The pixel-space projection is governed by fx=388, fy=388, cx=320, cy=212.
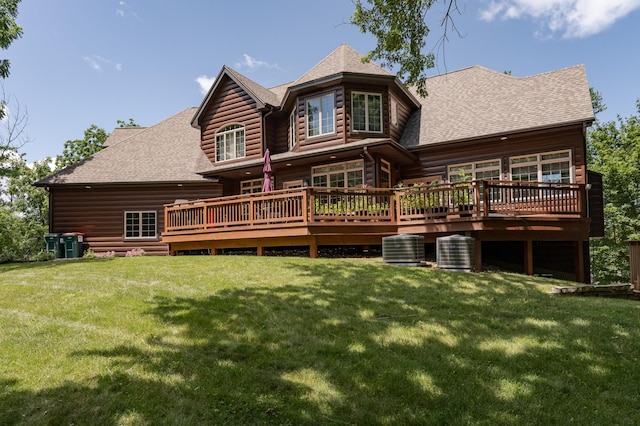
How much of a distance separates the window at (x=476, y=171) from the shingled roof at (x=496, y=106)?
3.98ft

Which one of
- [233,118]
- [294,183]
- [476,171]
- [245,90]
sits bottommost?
[294,183]

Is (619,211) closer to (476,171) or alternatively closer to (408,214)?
(476,171)

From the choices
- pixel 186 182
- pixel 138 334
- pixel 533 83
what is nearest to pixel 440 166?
pixel 533 83

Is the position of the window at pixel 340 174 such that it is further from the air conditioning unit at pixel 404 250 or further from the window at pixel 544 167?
the window at pixel 544 167

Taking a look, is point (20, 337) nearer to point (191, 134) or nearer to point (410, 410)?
point (410, 410)

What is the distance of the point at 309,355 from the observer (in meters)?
4.61

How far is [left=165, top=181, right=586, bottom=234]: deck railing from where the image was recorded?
38.7ft

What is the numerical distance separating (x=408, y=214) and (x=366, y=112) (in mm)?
5949

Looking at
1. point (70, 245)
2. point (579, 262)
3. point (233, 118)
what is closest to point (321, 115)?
point (233, 118)

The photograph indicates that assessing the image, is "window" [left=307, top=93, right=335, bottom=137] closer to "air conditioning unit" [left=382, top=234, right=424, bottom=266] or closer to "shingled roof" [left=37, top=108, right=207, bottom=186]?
"shingled roof" [left=37, top=108, right=207, bottom=186]

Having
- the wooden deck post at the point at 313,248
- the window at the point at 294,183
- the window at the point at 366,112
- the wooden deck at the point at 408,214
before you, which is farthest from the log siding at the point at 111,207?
the wooden deck post at the point at 313,248

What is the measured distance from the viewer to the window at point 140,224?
19.5 meters

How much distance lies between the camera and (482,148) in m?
15.7

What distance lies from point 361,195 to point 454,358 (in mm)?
8555
